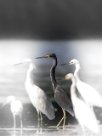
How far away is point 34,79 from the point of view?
5.85m

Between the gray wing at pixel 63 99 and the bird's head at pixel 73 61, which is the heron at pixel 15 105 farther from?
the bird's head at pixel 73 61

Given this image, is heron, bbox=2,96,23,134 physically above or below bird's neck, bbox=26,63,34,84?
below

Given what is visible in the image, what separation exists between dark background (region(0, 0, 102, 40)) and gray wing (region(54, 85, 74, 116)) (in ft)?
1.01

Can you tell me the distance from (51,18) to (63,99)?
476 mm

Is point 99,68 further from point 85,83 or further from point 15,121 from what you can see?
point 15,121

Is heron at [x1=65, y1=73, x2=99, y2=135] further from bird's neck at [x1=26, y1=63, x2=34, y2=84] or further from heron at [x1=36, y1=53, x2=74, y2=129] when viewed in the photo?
bird's neck at [x1=26, y1=63, x2=34, y2=84]

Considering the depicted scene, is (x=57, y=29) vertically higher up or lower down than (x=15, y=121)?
higher up

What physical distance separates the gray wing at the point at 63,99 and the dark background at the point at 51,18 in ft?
1.01

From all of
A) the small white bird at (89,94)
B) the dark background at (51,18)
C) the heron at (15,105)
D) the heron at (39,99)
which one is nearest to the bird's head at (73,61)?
the small white bird at (89,94)

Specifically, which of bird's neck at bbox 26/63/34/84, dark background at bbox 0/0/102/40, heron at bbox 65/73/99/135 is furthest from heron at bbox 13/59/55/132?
dark background at bbox 0/0/102/40

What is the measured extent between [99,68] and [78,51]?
162 millimetres

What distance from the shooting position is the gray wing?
584 cm

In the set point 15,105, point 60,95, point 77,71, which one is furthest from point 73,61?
point 15,105

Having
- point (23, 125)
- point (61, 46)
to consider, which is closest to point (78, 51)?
point (61, 46)
